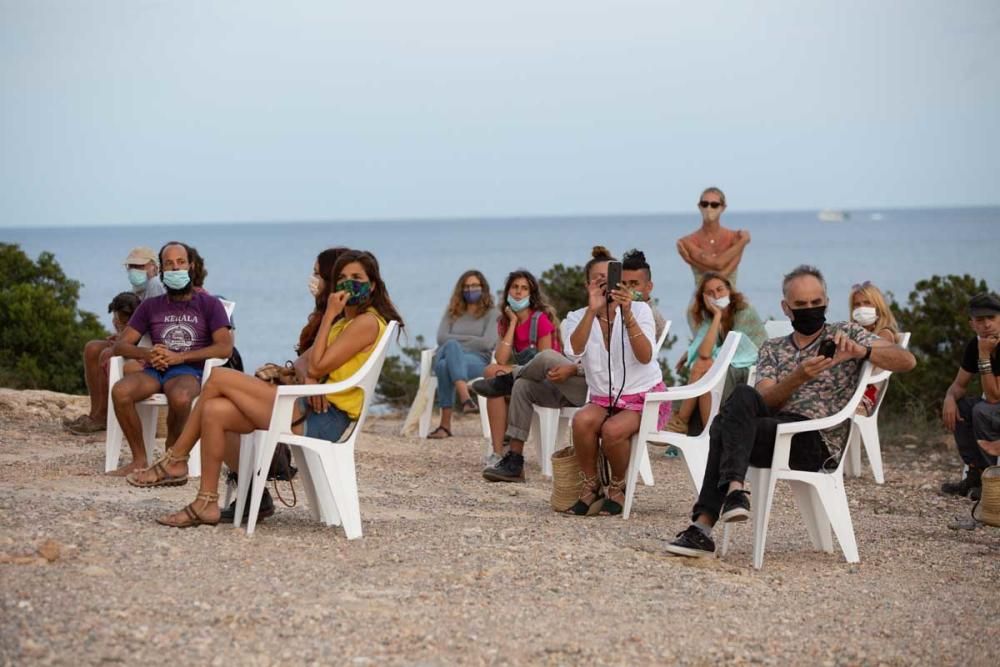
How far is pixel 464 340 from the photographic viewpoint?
37.1ft

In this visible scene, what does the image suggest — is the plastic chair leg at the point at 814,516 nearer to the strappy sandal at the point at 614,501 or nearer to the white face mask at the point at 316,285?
the strappy sandal at the point at 614,501

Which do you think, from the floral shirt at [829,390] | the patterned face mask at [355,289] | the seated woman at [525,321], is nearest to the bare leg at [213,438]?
the patterned face mask at [355,289]

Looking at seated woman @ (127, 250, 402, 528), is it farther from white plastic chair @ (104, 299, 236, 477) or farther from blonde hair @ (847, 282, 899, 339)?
blonde hair @ (847, 282, 899, 339)

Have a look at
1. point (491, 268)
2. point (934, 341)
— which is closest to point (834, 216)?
point (491, 268)

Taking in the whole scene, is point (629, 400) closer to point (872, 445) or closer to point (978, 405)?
point (978, 405)

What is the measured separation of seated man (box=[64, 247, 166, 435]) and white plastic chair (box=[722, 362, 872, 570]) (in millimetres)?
4794

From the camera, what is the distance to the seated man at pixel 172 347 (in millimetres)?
8242

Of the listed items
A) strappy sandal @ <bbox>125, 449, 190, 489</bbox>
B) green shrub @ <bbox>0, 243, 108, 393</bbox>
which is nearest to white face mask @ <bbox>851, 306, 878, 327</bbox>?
strappy sandal @ <bbox>125, 449, 190, 489</bbox>

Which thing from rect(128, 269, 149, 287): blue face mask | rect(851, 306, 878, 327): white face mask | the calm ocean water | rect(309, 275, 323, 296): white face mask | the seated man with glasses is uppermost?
the seated man with glasses

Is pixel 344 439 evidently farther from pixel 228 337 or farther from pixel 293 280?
pixel 293 280

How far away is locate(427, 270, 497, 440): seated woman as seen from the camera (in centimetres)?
1119

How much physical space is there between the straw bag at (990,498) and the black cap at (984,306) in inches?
42.3

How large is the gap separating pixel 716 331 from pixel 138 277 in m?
3.95

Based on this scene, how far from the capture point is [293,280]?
73125mm
